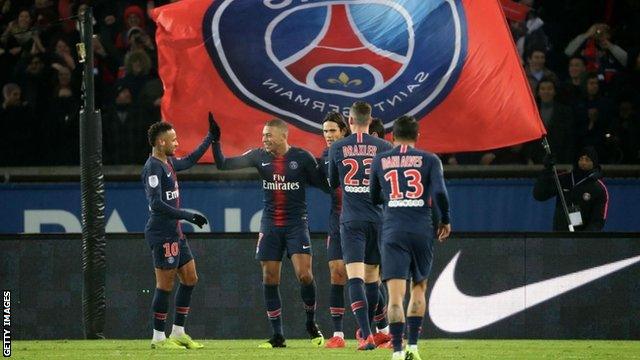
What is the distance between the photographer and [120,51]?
20.5m

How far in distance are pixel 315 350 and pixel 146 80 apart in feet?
21.0

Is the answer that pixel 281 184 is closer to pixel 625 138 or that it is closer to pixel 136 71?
pixel 136 71

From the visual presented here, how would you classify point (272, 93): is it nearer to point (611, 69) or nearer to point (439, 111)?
point (439, 111)

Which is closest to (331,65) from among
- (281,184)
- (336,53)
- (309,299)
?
(336,53)

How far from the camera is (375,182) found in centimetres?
1235

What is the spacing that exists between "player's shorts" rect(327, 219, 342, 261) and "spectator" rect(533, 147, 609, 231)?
3.21m

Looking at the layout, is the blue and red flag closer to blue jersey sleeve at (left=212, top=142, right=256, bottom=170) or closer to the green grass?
blue jersey sleeve at (left=212, top=142, right=256, bottom=170)

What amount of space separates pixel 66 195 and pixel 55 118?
1.16 meters

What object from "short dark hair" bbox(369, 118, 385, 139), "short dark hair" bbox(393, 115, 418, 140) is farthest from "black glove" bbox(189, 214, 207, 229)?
"short dark hair" bbox(393, 115, 418, 140)

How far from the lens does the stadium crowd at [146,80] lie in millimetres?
18500

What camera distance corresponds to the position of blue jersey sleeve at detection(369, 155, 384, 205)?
483 inches

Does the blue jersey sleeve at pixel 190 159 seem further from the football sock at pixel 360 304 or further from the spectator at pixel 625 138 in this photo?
the spectator at pixel 625 138

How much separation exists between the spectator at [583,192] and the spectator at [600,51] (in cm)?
→ 281

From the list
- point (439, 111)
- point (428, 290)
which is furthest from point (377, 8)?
point (428, 290)
